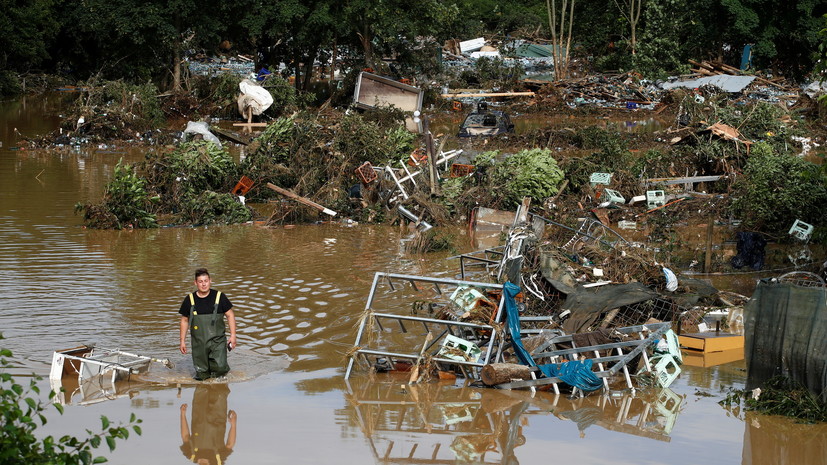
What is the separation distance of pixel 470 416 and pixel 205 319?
2.63 m

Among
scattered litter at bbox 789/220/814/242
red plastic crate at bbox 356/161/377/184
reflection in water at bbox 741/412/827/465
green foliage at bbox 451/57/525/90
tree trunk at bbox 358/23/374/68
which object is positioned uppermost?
tree trunk at bbox 358/23/374/68

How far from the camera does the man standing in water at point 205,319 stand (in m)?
8.86

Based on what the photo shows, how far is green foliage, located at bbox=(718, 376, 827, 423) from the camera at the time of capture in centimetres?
827

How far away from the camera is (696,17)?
39.8 metres

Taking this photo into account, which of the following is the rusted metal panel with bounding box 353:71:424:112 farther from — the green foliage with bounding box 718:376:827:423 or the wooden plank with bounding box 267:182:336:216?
the green foliage with bounding box 718:376:827:423

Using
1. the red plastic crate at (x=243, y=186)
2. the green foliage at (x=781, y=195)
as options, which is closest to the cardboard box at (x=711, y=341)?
the green foliage at (x=781, y=195)

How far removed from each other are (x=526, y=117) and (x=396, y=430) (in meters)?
27.4

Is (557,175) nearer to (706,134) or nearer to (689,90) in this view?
(706,134)

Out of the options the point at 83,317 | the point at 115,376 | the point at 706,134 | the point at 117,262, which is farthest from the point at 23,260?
the point at 706,134

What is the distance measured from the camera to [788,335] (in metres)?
8.34

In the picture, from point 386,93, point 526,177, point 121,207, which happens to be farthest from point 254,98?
point 526,177

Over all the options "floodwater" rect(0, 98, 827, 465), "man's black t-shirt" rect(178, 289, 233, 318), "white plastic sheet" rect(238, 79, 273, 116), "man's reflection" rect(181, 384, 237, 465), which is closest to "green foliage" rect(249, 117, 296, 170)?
"floodwater" rect(0, 98, 827, 465)

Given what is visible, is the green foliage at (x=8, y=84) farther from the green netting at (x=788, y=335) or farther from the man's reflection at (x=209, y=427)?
the green netting at (x=788, y=335)

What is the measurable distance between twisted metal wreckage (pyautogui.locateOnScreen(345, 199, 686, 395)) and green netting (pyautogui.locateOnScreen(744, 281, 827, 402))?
3.15ft
